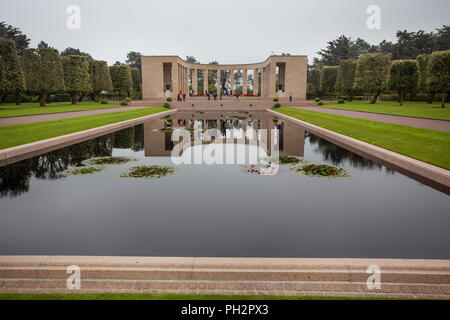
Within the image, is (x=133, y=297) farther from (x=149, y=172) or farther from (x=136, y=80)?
(x=136, y=80)

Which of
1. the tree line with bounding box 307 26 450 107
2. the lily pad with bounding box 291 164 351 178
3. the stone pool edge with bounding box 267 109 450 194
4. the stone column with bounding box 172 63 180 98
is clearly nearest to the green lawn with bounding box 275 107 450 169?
the stone pool edge with bounding box 267 109 450 194

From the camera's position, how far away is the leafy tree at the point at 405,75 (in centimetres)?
3644

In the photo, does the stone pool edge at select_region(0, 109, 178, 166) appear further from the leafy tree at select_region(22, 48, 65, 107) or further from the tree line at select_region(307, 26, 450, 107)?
the tree line at select_region(307, 26, 450, 107)

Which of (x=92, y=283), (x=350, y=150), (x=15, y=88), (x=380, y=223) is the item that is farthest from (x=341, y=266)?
(x=15, y=88)

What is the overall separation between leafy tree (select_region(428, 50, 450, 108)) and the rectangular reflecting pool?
26.6 m

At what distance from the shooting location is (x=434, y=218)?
5.68 metres

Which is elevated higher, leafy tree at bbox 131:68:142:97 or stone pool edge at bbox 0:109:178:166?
leafy tree at bbox 131:68:142:97

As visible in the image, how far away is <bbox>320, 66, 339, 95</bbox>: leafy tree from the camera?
5419 centimetres

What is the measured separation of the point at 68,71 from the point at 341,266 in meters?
43.8

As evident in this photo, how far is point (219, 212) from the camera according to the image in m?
5.98

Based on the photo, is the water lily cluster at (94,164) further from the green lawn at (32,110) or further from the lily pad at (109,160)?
the green lawn at (32,110)
